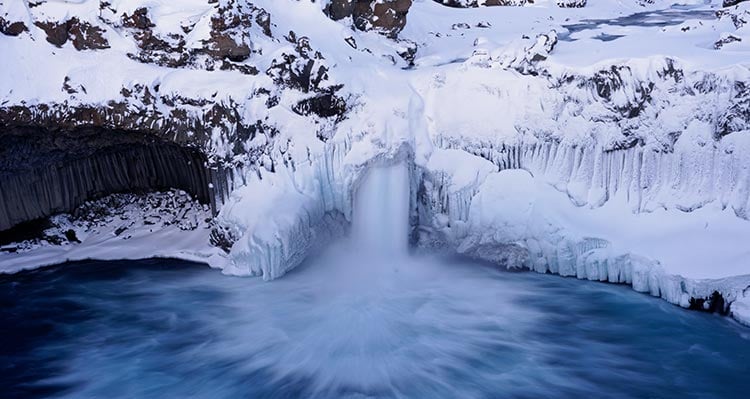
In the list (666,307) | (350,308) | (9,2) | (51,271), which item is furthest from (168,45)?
(666,307)

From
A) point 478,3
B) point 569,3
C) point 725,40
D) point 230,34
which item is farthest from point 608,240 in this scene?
point 569,3

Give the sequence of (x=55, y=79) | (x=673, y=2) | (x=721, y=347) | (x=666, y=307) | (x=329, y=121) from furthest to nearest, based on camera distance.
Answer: (x=673, y=2)
(x=329, y=121)
(x=55, y=79)
(x=666, y=307)
(x=721, y=347)

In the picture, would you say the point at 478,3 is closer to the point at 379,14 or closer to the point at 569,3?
the point at 569,3

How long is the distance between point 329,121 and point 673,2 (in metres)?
12.7

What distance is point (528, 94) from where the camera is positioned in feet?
23.1

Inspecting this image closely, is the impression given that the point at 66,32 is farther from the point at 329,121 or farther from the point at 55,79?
the point at 329,121

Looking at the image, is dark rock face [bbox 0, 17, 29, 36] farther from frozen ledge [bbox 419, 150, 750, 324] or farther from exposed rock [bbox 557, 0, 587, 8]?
exposed rock [bbox 557, 0, 587, 8]

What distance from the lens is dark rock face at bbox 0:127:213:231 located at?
7.12 metres

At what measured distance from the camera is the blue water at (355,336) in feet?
16.9

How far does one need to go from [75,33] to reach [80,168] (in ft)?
5.50

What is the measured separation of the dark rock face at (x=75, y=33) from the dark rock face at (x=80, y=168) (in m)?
0.98

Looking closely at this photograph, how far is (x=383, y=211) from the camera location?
728 centimetres

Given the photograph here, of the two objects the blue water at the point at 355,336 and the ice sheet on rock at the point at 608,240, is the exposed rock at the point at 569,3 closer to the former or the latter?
the ice sheet on rock at the point at 608,240

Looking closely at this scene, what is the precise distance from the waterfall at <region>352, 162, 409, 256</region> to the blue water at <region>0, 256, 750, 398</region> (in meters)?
0.28
